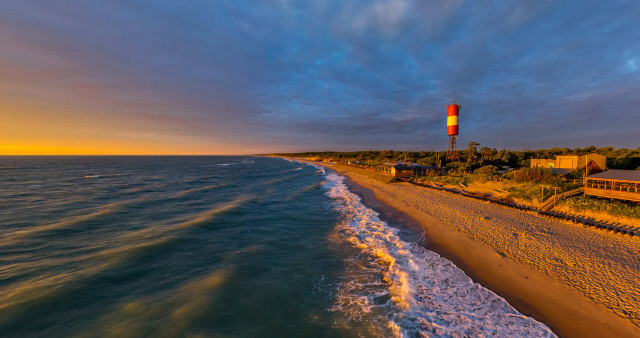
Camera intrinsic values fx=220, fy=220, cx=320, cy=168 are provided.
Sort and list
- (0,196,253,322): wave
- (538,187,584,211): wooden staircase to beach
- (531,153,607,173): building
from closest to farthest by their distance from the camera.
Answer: (0,196,253,322): wave < (538,187,584,211): wooden staircase to beach < (531,153,607,173): building

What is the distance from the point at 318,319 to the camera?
26.8 feet

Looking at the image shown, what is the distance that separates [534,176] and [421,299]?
29.7m

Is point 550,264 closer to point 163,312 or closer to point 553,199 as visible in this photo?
point 553,199

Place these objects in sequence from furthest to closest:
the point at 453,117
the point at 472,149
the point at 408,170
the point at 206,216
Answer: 1. the point at 472,149
2. the point at 453,117
3. the point at 408,170
4. the point at 206,216

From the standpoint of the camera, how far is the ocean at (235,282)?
7.81 metres

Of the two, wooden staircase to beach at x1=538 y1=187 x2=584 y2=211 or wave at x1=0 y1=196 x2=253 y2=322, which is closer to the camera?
wave at x1=0 y1=196 x2=253 y2=322

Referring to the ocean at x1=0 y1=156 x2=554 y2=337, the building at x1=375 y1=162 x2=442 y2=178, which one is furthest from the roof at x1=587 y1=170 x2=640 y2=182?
the building at x1=375 y1=162 x2=442 y2=178

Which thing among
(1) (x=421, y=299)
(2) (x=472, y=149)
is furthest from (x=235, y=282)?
(2) (x=472, y=149)

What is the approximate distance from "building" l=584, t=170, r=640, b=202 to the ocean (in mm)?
16860

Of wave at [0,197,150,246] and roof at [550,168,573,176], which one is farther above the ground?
roof at [550,168,573,176]

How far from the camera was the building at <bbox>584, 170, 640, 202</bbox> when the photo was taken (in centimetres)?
1700

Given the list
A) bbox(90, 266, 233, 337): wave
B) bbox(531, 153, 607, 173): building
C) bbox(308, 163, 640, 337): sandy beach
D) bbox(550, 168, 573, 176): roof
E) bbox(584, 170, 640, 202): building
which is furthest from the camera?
bbox(531, 153, 607, 173): building

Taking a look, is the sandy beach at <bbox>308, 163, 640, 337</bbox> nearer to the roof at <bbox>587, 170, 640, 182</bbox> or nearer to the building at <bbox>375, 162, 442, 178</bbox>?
the roof at <bbox>587, 170, 640, 182</bbox>

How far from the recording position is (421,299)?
8.95 meters
